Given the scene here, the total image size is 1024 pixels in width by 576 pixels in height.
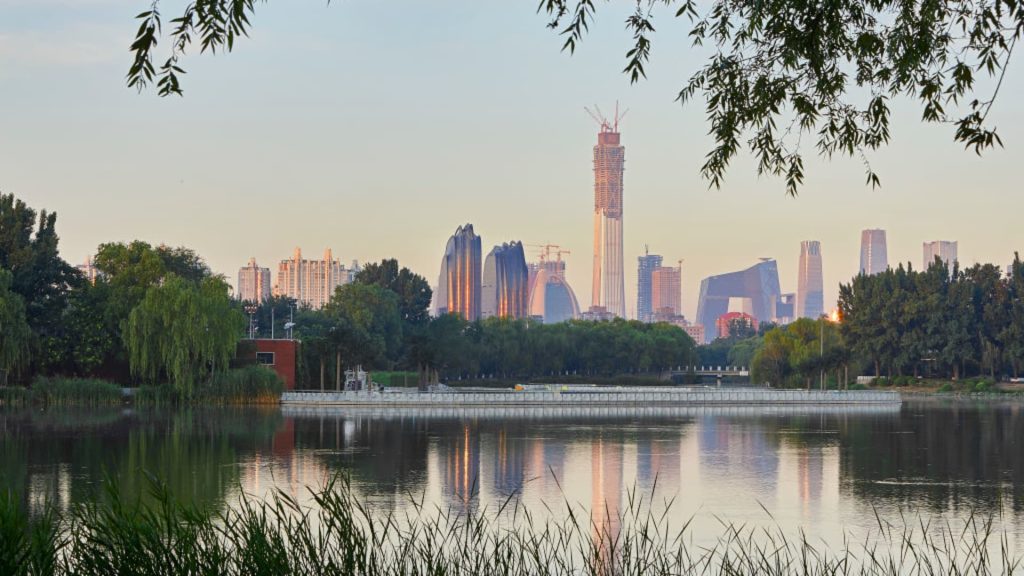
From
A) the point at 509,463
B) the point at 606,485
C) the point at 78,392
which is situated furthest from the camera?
the point at 78,392

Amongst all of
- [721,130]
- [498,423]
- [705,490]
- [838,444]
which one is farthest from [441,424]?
[721,130]

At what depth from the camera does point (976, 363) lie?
110m

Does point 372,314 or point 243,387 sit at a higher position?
point 372,314

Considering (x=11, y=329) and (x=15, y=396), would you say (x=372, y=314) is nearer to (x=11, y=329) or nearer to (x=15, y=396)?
(x=15, y=396)

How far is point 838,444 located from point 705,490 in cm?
1603

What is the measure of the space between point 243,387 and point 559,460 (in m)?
31.4

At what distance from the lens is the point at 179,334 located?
62781 mm

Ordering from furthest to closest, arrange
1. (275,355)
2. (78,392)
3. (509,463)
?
1. (275,355)
2. (78,392)
3. (509,463)

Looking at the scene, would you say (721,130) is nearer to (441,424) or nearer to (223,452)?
(223,452)

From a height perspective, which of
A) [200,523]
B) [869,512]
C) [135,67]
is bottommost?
[869,512]

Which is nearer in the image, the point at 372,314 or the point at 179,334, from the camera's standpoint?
Answer: the point at 179,334

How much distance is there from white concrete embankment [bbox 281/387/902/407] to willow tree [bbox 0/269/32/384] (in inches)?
540

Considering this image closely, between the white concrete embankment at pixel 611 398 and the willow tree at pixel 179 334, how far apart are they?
5.50 metres

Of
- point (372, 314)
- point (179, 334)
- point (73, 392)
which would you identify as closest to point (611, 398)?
Result: point (179, 334)
